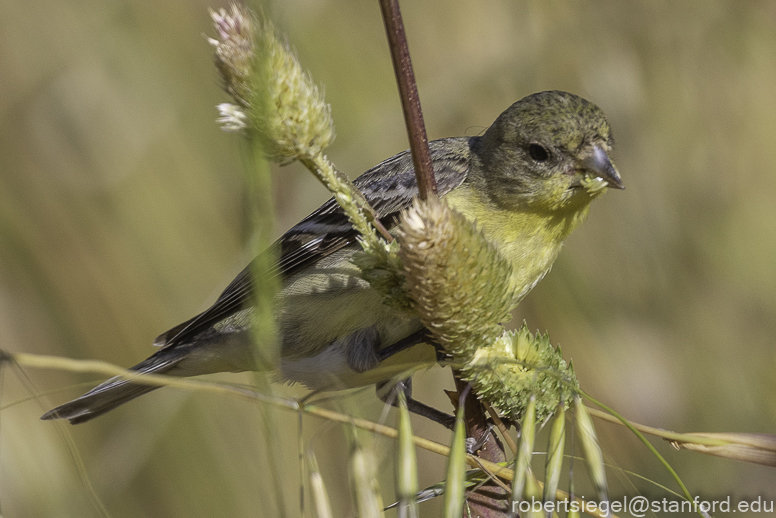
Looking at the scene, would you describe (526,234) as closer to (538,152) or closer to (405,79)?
(538,152)

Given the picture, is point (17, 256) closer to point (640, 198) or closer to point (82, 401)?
point (82, 401)

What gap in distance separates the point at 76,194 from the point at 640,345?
2.90 meters

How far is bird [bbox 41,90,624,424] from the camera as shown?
2.75m

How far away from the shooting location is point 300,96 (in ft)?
4.10

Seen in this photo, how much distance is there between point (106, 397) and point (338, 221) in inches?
55.8

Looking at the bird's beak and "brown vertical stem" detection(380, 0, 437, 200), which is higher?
the bird's beak

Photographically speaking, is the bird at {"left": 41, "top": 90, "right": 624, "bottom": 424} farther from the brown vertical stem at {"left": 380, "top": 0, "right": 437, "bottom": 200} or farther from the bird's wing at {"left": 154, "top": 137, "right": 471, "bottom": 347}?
the brown vertical stem at {"left": 380, "top": 0, "right": 437, "bottom": 200}

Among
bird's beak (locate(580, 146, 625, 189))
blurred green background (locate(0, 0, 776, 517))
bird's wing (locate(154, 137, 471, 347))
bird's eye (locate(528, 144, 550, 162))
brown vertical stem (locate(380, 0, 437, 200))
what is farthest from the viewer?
blurred green background (locate(0, 0, 776, 517))

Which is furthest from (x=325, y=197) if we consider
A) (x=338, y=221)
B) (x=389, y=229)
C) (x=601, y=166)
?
(x=601, y=166)

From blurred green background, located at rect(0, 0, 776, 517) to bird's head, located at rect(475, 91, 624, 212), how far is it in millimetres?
596

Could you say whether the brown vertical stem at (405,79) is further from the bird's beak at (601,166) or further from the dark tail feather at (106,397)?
the dark tail feather at (106,397)

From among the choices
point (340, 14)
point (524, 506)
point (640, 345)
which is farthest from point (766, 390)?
point (340, 14)

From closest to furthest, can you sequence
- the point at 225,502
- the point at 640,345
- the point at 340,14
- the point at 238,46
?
1. the point at 238,46
2. the point at 225,502
3. the point at 640,345
4. the point at 340,14

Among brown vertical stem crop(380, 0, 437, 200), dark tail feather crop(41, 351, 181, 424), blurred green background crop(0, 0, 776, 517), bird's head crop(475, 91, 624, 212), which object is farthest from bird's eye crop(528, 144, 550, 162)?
dark tail feather crop(41, 351, 181, 424)
